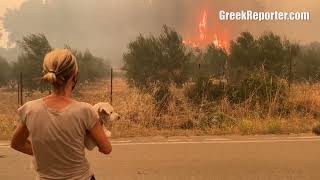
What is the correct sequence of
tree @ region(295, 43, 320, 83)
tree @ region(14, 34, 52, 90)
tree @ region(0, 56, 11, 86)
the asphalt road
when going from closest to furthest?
the asphalt road < tree @ region(14, 34, 52, 90) < tree @ region(295, 43, 320, 83) < tree @ region(0, 56, 11, 86)

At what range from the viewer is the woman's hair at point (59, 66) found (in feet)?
10.0

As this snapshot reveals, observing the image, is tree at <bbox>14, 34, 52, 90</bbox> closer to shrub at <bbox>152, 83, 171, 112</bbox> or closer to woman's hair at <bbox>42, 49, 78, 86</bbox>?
shrub at <bbox>152, 83, 171, 112</bbox>

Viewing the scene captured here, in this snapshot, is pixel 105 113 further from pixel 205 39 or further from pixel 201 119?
pixel 205 39

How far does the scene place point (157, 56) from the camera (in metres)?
32.4

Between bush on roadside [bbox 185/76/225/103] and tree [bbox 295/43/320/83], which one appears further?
tree [bbox 295/43/320/83]

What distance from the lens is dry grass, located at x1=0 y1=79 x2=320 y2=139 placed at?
12125 mm

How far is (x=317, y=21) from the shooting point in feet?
135

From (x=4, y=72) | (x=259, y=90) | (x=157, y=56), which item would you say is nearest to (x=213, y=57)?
(x=157, y=56)

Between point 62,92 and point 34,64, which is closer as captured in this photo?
point 62,92

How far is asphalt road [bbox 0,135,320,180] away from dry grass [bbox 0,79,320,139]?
38.8 inches

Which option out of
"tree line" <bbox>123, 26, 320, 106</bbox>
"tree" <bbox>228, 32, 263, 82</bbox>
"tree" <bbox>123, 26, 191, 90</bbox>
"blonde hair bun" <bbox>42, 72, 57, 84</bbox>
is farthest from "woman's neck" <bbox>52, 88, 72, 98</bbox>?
"tree" <bbox>123, 26, 191, 90</bbox>

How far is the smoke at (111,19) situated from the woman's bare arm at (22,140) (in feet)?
129

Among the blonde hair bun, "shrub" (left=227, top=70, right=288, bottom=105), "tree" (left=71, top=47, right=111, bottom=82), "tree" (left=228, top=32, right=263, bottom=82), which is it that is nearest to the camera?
the blonde hair bun

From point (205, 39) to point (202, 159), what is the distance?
36879 mm
